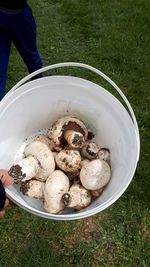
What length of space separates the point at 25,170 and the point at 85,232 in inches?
Answer: 18.9

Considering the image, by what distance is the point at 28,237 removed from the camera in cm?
130

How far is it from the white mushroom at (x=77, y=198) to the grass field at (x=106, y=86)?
0.31 meters

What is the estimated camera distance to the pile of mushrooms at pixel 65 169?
1.06m

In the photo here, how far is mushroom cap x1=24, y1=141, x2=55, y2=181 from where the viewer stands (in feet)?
3.76

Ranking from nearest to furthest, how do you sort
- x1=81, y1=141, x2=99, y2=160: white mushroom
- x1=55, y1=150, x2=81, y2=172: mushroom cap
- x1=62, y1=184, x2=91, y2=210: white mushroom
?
x1=62, y1=184, x2=91, y2=210: white mushroom < x1=55, y1=150, x2=81, y2=172: mushroom cap < x1=81, y1=141, x2=99, y2=160: white mushroom

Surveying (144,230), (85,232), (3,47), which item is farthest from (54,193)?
(3,47)

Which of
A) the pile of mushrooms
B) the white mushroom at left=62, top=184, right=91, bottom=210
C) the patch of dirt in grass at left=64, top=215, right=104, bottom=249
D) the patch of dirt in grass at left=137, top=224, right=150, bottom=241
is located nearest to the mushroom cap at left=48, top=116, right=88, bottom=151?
the pile of mushrooms

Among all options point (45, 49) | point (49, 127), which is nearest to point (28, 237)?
point (49, 127)

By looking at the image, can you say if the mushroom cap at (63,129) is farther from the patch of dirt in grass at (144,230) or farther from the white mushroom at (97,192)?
the patch of dirt in grass at (144,230)

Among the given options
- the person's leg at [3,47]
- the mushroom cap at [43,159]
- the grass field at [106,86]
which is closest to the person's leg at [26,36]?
the person's leg at [3,47]

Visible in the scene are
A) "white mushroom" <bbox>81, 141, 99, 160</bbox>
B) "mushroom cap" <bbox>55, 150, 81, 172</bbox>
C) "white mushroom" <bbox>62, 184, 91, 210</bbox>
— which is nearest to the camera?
"white mushroom" <bbox>62, 184, 91, 210</bbox>

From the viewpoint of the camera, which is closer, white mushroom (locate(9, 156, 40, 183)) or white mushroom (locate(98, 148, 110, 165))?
white mushroom (locate(9, 156, 40, 183))

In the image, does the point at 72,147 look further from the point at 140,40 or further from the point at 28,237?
the point at 140,40

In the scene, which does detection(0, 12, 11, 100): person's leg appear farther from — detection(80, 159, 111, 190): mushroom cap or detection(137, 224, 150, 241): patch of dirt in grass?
detection(137, 224, 150, 241): patch of dirt in grass
